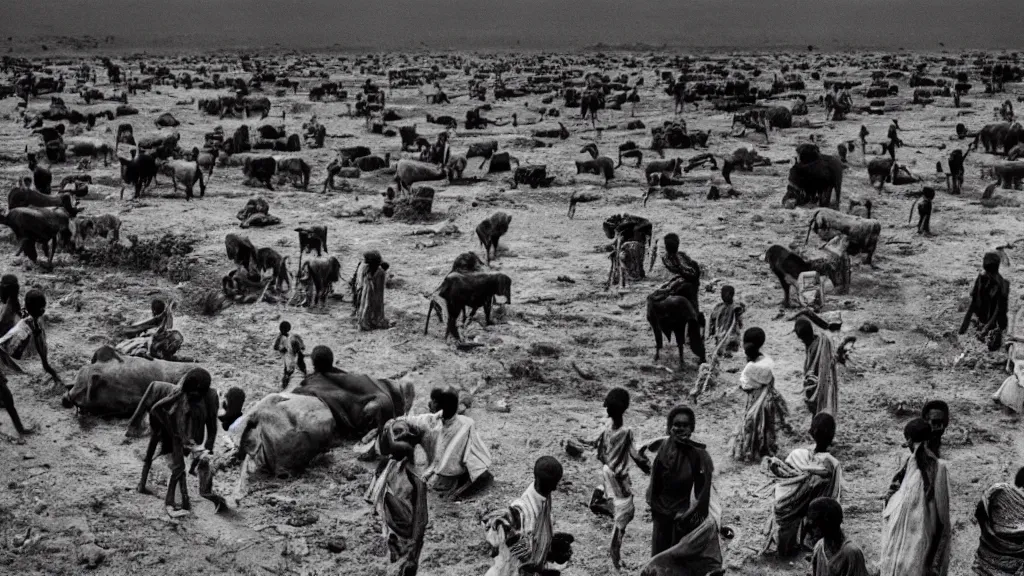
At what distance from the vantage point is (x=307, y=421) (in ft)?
28.8

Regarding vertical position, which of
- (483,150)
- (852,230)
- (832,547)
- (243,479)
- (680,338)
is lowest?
(243,479)

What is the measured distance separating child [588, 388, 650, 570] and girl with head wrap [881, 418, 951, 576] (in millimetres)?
1724

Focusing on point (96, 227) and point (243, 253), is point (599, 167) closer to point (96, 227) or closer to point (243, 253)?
point (243, 253)

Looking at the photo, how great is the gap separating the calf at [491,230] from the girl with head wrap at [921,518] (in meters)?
10.1

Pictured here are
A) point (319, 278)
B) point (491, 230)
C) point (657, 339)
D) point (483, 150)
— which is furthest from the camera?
point (483, 150)

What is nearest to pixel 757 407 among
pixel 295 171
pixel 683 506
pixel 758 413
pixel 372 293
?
pixel 758 413

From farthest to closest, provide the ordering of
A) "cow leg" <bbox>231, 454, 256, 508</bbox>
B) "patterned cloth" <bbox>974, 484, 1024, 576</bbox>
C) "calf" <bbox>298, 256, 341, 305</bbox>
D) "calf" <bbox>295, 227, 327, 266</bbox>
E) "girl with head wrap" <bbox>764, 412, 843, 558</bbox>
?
"calf" <bbox>295, 227, 327, 266</bbox>
"calf" <bbox>298, 256, 341, 305</bbox>
"cow leg" <bbox>231, 454, 256, 508</bbox>
"girl with head wrap" <bbox>764, 412, 843, 558</bbox>
"patterned cloth" <bbox>974, 484, 1024, 576</bbox>

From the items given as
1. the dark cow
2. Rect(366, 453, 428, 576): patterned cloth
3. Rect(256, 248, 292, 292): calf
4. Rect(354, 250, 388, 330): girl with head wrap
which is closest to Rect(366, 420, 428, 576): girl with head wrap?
Rect(366, 453, 428, 576): patterned cloth

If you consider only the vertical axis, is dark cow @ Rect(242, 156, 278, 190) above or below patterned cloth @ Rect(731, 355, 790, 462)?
above

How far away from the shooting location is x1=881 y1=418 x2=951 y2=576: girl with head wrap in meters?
6.13

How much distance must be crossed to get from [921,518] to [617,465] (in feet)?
6.99

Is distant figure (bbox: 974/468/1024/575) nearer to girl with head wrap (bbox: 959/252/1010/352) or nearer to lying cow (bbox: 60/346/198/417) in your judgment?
girl with head wrap (bbox: 959/252/1010/352)

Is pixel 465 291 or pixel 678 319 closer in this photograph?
pixel 678 319

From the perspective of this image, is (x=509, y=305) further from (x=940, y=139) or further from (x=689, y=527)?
(x=940, y=139)
